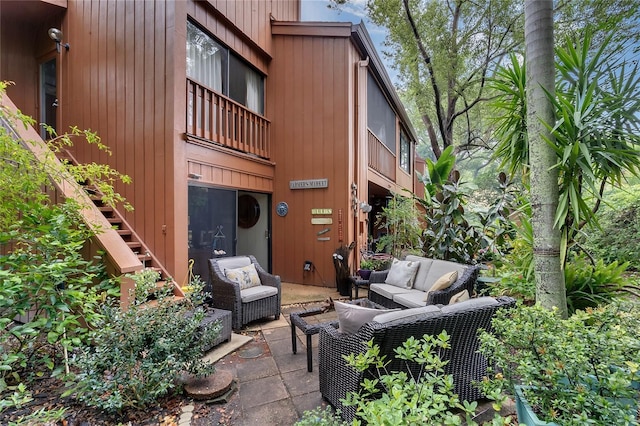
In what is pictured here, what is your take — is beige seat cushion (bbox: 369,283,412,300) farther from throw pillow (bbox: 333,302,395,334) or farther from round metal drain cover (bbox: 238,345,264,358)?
throw pillow (bbox: 333,302,395,334)

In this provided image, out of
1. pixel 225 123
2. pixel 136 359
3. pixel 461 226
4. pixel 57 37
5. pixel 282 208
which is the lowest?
pixel 136 359

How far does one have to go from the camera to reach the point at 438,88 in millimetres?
8852

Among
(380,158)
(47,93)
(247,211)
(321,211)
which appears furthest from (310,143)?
(47,93)

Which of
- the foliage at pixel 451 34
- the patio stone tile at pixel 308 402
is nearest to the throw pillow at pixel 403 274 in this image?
the patio stone tile at pixel 308 402

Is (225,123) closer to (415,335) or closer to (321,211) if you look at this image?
(321,211)

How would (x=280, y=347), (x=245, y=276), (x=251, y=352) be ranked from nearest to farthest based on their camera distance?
(x=251, y=352) → (x=280, y=347) → (x=245, y=276)

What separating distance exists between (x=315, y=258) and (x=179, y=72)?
425 centimetres

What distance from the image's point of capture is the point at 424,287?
4371mm

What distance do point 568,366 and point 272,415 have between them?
2.01m

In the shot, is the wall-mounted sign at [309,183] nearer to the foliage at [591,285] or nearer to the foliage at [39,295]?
the foliage at [591,285]

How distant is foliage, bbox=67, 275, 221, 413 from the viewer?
219 cm

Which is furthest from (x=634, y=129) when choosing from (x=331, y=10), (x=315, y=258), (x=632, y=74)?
(x=331, y=10)

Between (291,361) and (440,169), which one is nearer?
(291,361)

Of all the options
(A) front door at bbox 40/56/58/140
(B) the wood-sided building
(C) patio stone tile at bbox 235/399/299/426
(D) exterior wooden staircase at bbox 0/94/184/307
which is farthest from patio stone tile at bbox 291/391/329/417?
(A) front door at bbox 40/56/58/140
